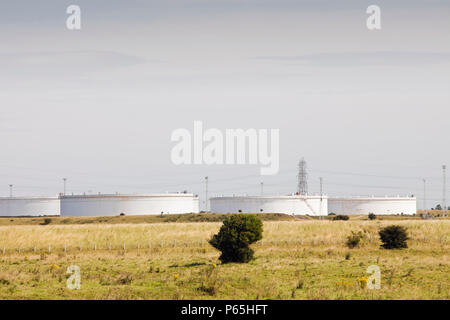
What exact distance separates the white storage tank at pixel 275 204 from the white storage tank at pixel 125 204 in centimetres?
1547

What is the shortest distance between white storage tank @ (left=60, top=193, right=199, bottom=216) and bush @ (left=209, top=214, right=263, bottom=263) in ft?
412

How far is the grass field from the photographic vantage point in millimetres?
36656

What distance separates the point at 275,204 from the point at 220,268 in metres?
134

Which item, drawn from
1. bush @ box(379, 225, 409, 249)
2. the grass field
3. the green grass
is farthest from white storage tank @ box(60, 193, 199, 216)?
bush @ box(379, 225, 409, 249)

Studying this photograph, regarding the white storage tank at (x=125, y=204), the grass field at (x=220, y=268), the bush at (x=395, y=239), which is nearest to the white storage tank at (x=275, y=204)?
the white storage tank at (x=125, y=204)

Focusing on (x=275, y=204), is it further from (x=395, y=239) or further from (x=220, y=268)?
(x=220, y=268)

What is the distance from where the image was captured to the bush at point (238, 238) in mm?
53812

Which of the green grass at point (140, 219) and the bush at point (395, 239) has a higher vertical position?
the bush at point (395, 239)

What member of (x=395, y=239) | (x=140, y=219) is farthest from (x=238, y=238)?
(x=140, y=219)

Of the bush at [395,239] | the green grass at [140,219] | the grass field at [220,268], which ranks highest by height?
the bush at [395,239]

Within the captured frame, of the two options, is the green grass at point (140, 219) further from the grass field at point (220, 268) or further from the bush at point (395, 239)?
the bush at point (395, 239)
